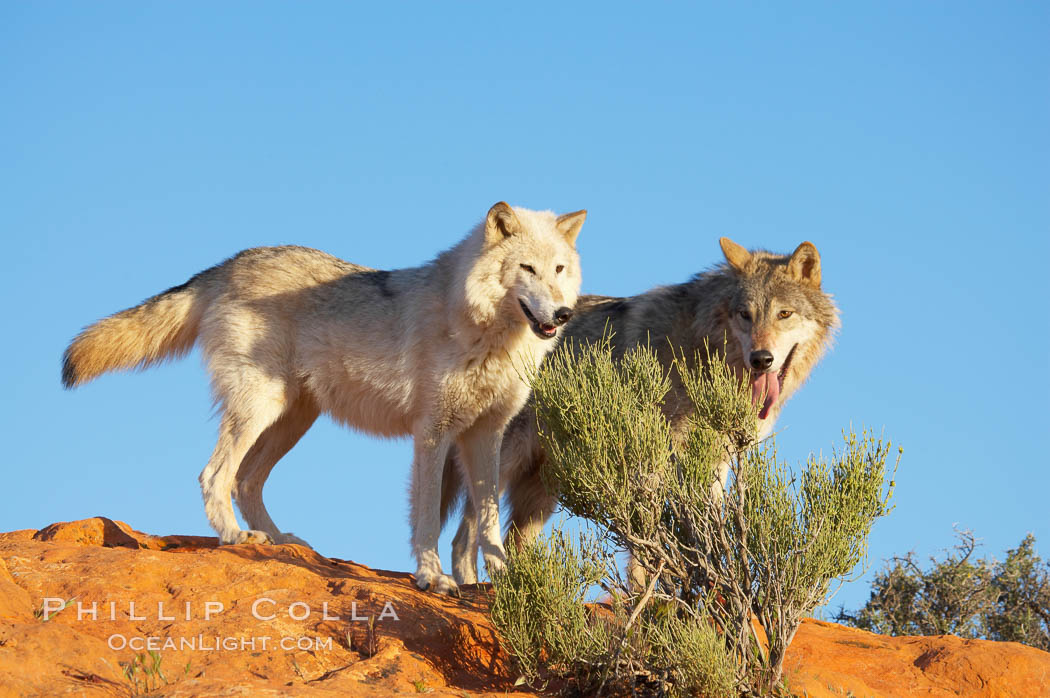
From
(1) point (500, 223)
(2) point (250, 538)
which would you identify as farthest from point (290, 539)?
(1) point (500, 223)

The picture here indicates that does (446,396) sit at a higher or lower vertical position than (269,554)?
higher

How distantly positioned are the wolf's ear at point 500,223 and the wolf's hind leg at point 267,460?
2.25 metres

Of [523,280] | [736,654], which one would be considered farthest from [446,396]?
[736,654]

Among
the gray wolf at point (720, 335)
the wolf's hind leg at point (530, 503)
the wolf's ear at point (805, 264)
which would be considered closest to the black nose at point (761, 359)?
the gray wolf at point (720, 335)

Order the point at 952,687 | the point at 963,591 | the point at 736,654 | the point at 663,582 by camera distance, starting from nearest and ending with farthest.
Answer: the point at 736,654, the point at 663,582, the point at 952,687, the point at 963,591

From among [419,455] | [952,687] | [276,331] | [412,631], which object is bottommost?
[412,631]

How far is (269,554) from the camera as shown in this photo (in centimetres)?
666

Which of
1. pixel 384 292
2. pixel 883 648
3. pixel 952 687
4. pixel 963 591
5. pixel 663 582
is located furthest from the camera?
pixel 963 591

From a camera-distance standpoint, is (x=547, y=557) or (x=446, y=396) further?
(x=446, y=396)

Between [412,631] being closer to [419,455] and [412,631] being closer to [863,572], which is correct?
[419,455]

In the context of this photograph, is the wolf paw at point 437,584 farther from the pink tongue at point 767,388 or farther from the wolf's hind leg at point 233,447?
the pink tongue at point 767,388

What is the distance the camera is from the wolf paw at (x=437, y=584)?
20.8 feet

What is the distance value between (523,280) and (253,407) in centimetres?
237

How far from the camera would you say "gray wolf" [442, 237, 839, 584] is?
747 cm
